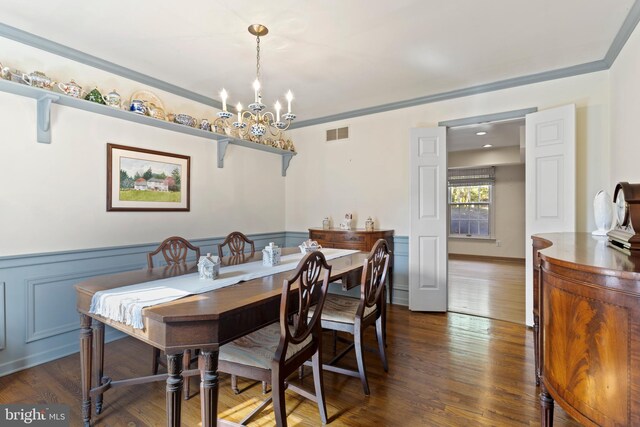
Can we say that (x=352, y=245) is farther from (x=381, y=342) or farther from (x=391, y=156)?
(x=381, y=342)

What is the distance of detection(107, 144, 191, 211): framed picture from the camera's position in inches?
115

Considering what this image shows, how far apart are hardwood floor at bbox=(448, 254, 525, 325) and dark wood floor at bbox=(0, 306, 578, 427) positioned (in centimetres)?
85

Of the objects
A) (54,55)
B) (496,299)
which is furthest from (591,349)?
(54,55)

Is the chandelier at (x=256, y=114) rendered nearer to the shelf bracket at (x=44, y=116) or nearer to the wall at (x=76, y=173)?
the wall at (x=76, y=173)

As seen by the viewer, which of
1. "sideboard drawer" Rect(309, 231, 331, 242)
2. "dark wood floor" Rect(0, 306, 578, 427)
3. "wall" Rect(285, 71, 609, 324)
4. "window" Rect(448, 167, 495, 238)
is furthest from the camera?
"window" Rect(448, 167, 495, 238)

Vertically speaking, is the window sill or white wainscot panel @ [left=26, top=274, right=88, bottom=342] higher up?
the window sill

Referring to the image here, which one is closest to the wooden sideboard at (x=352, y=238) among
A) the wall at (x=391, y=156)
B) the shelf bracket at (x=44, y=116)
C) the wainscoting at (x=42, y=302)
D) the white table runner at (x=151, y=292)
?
the wall at (x=391, y=156)

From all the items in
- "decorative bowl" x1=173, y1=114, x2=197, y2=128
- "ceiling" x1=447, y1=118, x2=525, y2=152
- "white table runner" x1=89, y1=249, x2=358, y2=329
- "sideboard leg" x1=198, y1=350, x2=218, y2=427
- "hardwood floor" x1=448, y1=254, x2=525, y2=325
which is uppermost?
"ceiling" x1=447, y1=118, x2=525, y2=152

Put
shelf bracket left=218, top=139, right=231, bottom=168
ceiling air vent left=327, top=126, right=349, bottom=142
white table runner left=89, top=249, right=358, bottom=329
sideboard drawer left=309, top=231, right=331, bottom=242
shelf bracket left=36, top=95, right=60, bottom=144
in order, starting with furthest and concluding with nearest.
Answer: ceiling air vent left=327, top=126, right=349, bottom=142 < sideboard drawer left=309, top=231, right=331, bottom=242 < shelf bracket left=218, top=139, right=231, bottom=168 < shelf bracket left=36, top=95, right=60, bottom=144 < white table runner left=89, top=249, right=358, bottom=329

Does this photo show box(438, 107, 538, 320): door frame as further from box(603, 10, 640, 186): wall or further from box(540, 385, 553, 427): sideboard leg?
box(540, 385, 553, 427): sideboard leg

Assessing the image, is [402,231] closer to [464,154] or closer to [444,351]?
[444,351]

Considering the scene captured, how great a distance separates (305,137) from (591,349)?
13.9 feet

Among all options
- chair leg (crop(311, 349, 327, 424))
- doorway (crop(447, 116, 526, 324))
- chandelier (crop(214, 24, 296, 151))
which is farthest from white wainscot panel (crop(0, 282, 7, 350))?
doorway (crop(447, 116, 526, 324))

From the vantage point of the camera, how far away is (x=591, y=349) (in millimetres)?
1100
